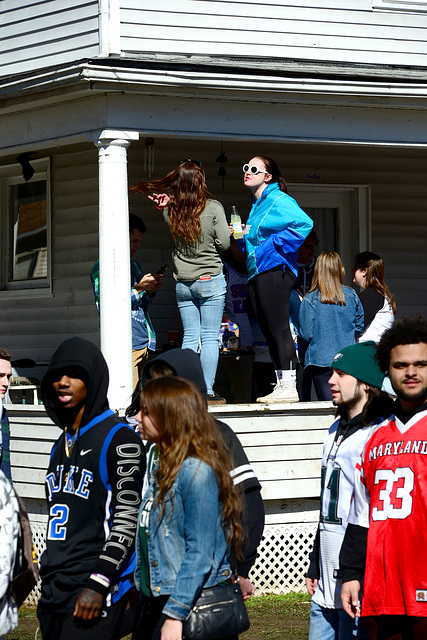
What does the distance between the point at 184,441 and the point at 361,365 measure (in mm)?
1188

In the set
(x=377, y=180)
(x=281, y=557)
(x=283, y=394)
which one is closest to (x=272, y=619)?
(x=281, y=557)

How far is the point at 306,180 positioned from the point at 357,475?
22.1ft

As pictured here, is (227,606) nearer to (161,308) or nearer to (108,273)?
(108,273)

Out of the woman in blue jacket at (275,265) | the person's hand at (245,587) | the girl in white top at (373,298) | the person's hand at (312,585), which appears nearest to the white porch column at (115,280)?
the woman in blue jacket at (275,265)

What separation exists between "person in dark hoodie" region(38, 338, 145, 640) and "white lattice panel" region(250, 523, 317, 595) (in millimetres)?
3973

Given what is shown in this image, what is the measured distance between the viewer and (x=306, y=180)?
10.2 m

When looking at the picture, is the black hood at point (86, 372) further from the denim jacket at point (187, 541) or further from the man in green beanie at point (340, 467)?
the man in green beanie at point (340, 467)

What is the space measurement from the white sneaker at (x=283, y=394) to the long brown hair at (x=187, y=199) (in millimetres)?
1329

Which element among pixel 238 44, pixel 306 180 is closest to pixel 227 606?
pixel 238 44

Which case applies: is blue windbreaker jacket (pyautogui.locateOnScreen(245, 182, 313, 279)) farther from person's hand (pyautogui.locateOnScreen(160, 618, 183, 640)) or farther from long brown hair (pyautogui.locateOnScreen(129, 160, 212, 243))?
person's hand (pyautogui.locateOnScreen(160, 618, 183, 640))

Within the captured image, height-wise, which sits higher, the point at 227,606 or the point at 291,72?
the point at 291,72

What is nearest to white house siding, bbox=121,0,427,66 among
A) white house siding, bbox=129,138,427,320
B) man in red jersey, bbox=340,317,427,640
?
white house siding, bbox=129,138,427,320

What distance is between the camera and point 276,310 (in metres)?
7.26

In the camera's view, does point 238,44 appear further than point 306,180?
No
